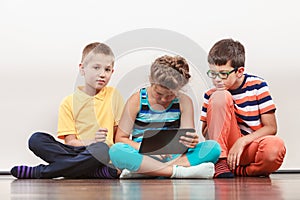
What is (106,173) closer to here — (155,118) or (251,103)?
(155,118)

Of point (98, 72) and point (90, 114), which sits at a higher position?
point (98, 72)

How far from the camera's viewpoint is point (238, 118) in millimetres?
2312

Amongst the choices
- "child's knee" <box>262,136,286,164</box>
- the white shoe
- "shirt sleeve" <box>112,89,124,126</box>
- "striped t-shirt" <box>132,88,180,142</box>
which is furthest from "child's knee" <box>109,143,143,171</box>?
"child's knee" <box>262,136,286,164</box>

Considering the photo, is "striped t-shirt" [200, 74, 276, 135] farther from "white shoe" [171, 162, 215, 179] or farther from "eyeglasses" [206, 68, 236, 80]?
"white shoe" [171, 162, 215, 179]

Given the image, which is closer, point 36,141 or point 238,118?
point 36,141

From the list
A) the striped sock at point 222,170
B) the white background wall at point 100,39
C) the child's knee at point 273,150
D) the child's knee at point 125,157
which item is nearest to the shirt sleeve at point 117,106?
the white background wall at point 100,39

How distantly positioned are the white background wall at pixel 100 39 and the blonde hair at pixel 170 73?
1.18 ft

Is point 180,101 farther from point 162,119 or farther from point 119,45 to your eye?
point 119,45

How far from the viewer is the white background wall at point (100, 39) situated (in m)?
2.61

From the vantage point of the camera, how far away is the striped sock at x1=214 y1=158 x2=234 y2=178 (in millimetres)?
2072

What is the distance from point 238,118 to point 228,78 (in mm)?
160

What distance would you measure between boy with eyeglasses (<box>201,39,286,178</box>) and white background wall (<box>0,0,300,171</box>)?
0.25m

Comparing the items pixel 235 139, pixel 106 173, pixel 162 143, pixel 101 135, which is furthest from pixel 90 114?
pixel 235 139

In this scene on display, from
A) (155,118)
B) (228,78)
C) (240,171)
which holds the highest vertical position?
(228,78)
